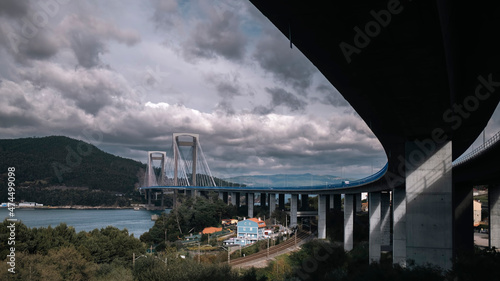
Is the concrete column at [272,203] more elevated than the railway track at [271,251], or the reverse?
the concrete column at [272,203]

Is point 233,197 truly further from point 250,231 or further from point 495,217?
point 495,217

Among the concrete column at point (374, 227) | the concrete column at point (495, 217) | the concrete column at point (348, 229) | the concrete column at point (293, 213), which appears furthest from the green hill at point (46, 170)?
the concrete column at point (495, 217)

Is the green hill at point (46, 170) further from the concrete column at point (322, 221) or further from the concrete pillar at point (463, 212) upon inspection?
the concrete pillar at point (463, 212)

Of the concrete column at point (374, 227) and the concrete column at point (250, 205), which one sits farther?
the concrete column at point (250, 205)

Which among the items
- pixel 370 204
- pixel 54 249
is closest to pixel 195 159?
pixel 370 204

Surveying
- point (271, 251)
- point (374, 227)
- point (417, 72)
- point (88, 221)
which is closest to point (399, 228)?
point (374, 227)

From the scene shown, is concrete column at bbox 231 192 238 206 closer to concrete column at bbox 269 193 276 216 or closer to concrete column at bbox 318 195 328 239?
concrete column at bbox 269 193 276 216
